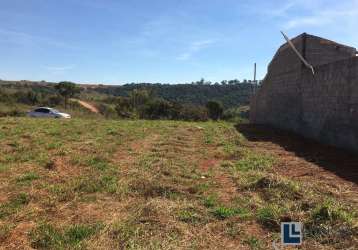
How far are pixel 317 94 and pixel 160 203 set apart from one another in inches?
371

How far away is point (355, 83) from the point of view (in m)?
11.0

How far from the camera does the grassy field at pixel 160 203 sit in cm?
481

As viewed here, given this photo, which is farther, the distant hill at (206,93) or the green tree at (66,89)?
the distant hill at (206,93)

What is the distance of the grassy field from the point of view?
4.81 meters

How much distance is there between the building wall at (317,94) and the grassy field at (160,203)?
244cm

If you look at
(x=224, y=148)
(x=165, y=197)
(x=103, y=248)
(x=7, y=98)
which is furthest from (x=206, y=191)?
(x=7, y=98)

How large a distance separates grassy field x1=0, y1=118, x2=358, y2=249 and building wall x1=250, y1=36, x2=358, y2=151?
96.0 inches

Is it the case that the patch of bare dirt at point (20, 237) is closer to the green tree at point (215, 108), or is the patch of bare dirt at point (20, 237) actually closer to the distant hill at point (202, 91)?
the green tree at point (215, 108)

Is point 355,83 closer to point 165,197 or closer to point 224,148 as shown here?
point 224,148

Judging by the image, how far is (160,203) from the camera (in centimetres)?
617
